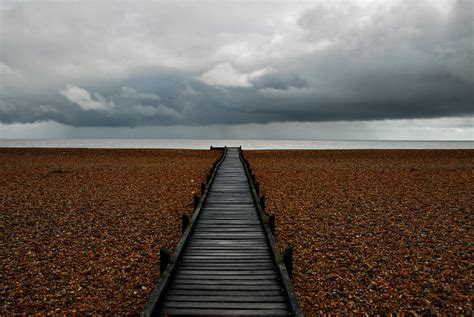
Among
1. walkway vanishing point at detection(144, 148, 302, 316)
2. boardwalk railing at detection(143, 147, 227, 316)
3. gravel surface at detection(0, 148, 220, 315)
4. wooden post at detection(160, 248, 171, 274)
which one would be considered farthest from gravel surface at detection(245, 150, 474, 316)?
gravel surface at detection(0, 148, 220, 315)

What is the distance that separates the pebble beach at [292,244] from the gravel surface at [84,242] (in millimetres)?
37

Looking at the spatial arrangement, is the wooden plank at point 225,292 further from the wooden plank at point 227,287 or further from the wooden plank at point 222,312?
the wooden plank at point 222,312

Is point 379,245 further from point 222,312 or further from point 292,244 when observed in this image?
point 222,312

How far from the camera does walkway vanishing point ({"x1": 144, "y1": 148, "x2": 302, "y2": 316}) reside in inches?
251

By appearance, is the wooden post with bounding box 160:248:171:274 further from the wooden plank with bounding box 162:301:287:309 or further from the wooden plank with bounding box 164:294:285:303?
the wooden plank with bounding box 162:301:287:309

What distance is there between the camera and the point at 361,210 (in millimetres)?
15055

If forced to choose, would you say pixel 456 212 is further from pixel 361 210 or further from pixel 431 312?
pixel 431 312

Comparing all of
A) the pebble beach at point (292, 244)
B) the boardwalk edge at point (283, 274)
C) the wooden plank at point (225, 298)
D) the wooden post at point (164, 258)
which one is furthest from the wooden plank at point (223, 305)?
the wooden post at point (164, 258)

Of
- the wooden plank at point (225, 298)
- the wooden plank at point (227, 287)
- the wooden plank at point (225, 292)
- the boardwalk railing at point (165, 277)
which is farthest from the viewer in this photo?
the wooden plank at point (227, 287)

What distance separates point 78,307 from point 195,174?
20330 millimetres

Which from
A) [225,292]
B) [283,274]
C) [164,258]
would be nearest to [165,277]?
[164,258]

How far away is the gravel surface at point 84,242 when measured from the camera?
738cm

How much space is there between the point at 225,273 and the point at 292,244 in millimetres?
3662

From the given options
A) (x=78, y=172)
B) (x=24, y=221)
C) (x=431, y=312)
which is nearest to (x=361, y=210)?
(x=431, y=312)
